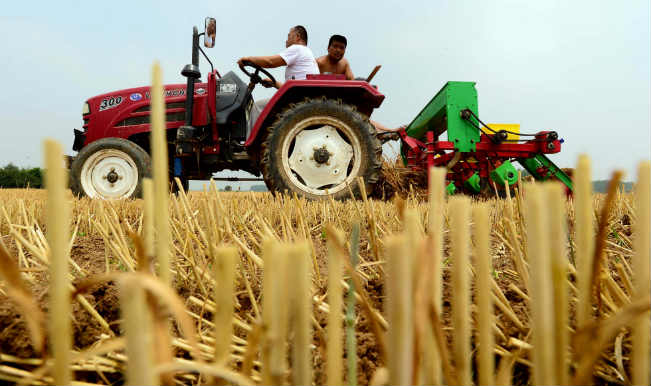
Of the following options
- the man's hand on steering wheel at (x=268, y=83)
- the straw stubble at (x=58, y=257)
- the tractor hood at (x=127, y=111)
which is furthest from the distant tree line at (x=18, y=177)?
the straw stubble at (x=58, y=257)

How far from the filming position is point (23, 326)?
418 millimetres

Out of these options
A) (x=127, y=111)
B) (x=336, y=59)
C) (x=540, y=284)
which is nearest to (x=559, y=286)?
(x=540, y=284)

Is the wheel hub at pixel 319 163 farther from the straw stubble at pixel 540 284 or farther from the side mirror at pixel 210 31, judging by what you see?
the straw stubble at pixel 540 284

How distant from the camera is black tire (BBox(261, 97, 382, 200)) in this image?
2535mm

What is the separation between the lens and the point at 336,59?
140 inches

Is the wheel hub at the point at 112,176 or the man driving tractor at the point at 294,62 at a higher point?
the man driving tractor at the point at 294,62

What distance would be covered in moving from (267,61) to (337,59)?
109cm

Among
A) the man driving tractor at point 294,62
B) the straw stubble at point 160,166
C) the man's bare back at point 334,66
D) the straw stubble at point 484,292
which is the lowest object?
the straw stubble at point 484,292

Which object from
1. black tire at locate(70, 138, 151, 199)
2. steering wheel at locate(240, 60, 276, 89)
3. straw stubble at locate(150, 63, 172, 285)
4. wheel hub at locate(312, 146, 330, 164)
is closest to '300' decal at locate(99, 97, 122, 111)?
black tire at locate(70, 138, 151, 199)

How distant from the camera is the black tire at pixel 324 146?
8.32ft

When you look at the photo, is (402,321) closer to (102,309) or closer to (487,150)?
(102,309)

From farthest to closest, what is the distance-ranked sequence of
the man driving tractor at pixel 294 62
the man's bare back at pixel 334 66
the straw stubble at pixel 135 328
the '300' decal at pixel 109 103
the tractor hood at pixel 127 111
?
the man's bare back at pixel 334 66 < the '300' decal at pixel 109 103 < the tractor hood at pixel 127 111 < the man driving tractor at pixel 294 62 < the straw stubble at pixel 135 328

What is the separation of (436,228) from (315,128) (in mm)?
2579

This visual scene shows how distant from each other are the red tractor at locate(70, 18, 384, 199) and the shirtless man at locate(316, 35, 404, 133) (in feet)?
2.58
